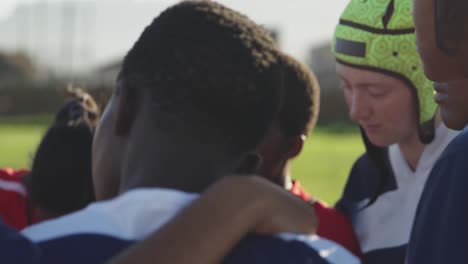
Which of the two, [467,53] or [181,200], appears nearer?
[181,200]

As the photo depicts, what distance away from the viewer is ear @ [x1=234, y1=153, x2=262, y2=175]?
240 cm

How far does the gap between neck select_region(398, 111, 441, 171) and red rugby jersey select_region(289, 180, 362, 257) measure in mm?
329

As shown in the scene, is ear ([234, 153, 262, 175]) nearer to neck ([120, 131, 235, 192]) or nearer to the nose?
neck ([120, 131, 235, 192])

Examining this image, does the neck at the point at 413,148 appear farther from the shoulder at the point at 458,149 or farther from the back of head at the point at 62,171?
the shoulder at the point at 458,149

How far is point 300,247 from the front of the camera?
2348mm

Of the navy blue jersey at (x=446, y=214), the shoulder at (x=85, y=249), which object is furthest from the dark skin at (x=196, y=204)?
the navy blue jersey at (x=446, y=214)

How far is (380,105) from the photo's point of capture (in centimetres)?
404

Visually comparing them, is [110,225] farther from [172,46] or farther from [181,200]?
[172,46]

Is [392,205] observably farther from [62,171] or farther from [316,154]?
[316,154]

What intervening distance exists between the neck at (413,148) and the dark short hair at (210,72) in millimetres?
1751

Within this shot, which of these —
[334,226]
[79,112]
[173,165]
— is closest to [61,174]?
[79,112]

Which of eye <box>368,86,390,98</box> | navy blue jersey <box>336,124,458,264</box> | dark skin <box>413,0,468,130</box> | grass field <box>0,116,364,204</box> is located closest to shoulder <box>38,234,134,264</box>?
dark skin <box>413,0,468,130</box>

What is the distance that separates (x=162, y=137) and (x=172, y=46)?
0.64 feet

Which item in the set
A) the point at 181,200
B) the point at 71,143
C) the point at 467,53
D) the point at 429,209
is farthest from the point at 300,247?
A: the point at 71,143
